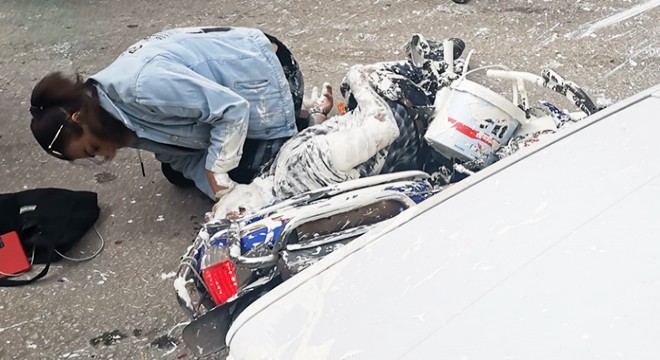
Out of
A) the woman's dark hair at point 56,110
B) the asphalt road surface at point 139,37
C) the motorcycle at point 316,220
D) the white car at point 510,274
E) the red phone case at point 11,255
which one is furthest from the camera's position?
the red phone case at point 11,255

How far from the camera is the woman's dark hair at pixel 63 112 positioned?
246cm

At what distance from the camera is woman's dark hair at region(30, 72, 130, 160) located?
2.46 meters

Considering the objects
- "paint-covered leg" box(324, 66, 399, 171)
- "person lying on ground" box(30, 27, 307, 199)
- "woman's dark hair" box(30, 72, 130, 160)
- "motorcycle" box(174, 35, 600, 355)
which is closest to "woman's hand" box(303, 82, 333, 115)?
"person lying on ground" box(30, 27, 307, 199)

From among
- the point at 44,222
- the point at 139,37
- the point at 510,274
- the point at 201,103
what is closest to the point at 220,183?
the point at 201,103

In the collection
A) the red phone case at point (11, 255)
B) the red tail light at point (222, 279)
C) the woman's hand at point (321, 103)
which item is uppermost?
the red tail light at point (222, 279)

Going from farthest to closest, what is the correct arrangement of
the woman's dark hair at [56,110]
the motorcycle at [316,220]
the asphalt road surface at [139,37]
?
the asphalt road surface at [139,37]
the woman's dark hair at [56,110]
the motorcycle at [316,220]

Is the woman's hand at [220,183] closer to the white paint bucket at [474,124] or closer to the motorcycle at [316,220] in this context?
the motorcycle at [316,220]

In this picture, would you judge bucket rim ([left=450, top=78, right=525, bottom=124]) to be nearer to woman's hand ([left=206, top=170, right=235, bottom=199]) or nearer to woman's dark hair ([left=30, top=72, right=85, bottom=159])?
woman's hand ([left=206, top=170, right=235, bottom=199])

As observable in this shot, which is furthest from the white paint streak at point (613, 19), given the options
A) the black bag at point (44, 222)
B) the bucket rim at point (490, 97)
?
the black bag at point (44, 222)

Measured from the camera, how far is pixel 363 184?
2145mm

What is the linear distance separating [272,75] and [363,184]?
0.83m

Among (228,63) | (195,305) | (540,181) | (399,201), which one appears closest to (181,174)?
(228,63)

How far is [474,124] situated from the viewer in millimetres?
2512

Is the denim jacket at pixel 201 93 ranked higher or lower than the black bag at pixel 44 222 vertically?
higher
